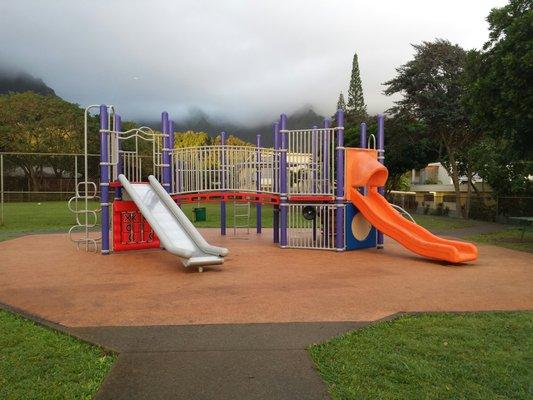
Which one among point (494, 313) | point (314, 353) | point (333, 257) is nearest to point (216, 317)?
point (314, 353)

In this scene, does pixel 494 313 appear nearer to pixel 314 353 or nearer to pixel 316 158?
pixel 314 353

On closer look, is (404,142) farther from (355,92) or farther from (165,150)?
(355,92)

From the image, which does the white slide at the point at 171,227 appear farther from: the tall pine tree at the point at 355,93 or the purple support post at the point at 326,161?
the tall pine tree at the point at 355,93

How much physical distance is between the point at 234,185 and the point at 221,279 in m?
5.06

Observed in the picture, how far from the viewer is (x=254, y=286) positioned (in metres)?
7.66

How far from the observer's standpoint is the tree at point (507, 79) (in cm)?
1240

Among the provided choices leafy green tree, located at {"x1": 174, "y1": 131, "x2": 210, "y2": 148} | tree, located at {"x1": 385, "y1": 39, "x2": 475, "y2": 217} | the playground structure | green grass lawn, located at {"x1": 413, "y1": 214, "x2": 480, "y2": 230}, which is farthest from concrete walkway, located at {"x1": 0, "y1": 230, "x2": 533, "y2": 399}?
leafy green tree, located at {"x1": 174, "y1": 131, "x2": 210, "y2": 148}

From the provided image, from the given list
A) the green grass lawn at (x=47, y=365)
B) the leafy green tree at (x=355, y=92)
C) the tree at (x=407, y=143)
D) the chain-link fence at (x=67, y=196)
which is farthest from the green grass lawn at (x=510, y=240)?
the leafy green tree at (x=355, y=92)

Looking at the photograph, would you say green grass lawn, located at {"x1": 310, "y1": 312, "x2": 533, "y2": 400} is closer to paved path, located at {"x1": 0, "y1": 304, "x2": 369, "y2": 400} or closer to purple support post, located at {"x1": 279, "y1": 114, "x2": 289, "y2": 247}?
paved path, located at {"x1": 0, "y1": 304, "x2": 369, "y2": 400}

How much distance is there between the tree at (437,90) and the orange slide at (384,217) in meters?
16.4

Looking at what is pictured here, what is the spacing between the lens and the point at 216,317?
577 centimetres

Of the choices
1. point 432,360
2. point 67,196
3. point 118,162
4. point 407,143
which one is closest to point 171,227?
point 118,162

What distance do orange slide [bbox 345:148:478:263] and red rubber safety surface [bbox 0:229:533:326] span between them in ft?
0.89

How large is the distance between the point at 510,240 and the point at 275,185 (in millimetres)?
8366
